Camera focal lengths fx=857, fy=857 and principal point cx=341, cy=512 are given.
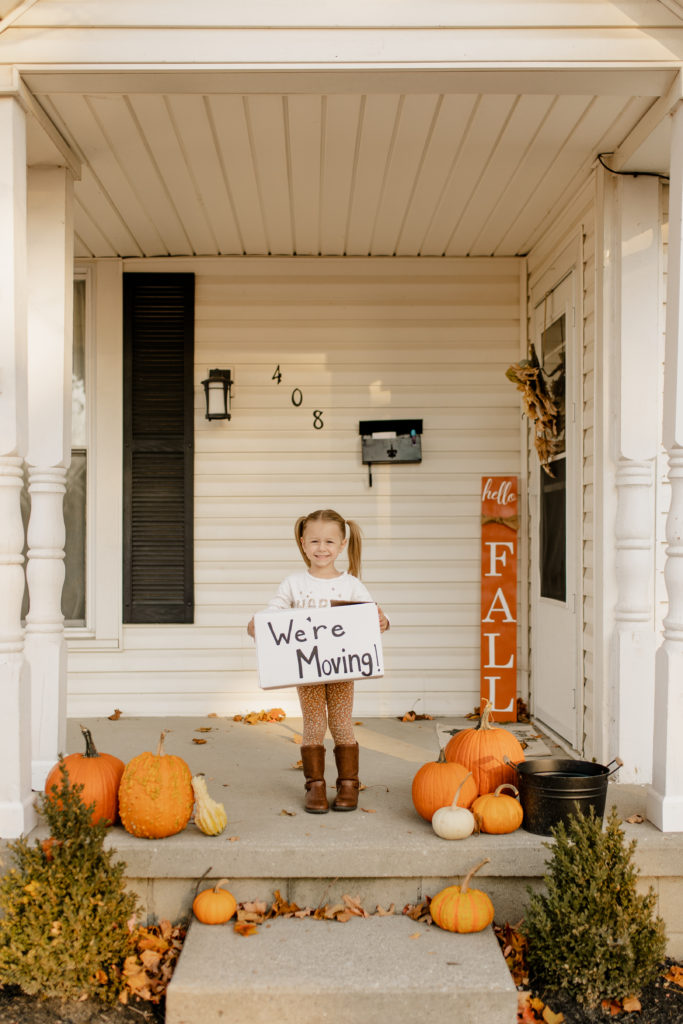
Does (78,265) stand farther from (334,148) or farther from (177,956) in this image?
(177,956)

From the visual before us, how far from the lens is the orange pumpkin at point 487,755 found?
138 inches

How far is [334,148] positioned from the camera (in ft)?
→ 13.6

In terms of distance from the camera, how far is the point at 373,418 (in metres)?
5.80

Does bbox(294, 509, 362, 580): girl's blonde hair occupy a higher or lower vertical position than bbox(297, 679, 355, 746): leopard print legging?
higher

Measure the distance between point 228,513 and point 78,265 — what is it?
1.93 meters

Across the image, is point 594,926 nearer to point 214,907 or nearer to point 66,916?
point 214,907

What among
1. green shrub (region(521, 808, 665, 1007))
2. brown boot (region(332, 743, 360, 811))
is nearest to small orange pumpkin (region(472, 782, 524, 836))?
green shrub (region(521, 808, 665, 1007))

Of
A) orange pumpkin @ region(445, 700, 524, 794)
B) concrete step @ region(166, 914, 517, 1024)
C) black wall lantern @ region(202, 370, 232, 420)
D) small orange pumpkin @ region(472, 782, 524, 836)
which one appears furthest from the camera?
black wall lantern @ region(202, 370, 232, 420)

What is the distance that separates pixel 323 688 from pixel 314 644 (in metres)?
0.35

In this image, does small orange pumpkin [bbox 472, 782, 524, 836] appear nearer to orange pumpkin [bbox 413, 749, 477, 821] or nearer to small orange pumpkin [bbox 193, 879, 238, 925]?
orange pumpkin [bbox 413, 749, 477, 821]

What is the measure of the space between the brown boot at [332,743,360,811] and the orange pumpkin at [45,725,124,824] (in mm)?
899

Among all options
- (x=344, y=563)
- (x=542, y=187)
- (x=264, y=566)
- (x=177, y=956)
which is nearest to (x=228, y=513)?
(x=264, y=566)

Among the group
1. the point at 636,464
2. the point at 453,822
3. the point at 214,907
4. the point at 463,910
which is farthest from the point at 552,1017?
the point at 636,464

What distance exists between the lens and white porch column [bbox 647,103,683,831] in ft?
10.7
